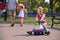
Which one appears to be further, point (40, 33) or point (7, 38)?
point (40, 33)

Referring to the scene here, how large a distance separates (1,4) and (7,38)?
25580 millimetres

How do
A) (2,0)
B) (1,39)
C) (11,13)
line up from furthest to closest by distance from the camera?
(2,0) → (11,13) → (1,39)

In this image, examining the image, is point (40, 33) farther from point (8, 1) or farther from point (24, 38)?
point (8, 1)

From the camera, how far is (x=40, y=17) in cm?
1307

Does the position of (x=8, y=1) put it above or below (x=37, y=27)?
above

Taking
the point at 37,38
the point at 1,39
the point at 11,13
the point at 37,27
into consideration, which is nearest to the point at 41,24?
the point at 37,27

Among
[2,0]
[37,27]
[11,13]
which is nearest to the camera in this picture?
[37,27]

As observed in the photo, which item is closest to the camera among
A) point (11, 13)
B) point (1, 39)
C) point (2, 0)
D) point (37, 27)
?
point (1, 39)

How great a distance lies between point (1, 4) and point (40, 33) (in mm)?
24465

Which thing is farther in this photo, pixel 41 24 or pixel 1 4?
pixel 1 4

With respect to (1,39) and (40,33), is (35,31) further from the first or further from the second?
(1,39)

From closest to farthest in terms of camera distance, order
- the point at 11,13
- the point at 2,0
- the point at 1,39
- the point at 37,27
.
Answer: the point at 1,39 → the point at 37,27 → the point at 11,13 → the point at 2,0

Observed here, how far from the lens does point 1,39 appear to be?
11320mm

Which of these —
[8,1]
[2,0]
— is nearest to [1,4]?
[2,0]
